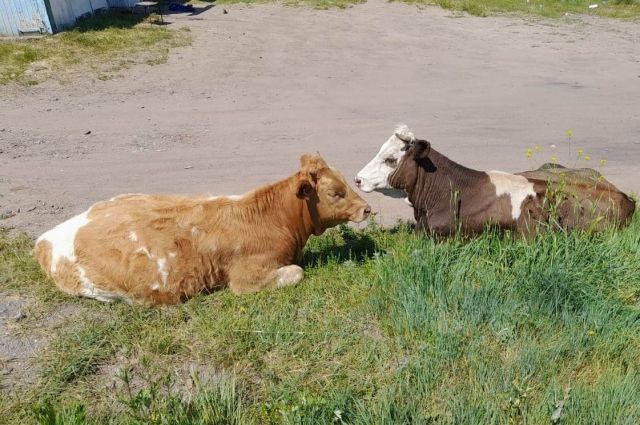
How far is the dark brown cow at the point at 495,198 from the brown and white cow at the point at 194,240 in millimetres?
901

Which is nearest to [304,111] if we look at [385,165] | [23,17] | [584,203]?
[385,165]

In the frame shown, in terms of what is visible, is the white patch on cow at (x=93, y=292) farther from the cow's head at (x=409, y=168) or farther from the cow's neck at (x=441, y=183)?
the cow's neck at (x=441, y=183)

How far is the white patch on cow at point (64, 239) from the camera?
547cm

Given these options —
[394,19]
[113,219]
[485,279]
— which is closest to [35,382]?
[113,219]

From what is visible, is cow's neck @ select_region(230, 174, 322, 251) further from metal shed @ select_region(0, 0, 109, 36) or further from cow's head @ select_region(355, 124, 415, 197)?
metal shed @ select_region(0, 0, 109, 36)

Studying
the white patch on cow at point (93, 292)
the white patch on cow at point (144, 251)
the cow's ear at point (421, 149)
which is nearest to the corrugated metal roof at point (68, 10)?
the white patch on cow at point (93, 292)

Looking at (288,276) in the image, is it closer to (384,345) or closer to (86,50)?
(384,345)

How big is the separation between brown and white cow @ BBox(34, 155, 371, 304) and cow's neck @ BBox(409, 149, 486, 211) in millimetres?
882

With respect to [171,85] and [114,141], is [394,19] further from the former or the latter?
[114,141]

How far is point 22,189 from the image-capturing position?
8320 millimetres

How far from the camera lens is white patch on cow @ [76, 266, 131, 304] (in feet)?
17.5

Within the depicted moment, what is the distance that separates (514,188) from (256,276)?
2934mm

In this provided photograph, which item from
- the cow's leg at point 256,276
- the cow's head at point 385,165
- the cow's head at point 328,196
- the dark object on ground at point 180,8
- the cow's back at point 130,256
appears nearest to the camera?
the cow's back at point 130,256

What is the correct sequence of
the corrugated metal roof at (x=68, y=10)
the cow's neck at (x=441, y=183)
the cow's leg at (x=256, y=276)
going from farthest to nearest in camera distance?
the corrugated metal roof at (x=68, y=10), the cow's neck at (x=441, y=183), the cow's leg at (x=256, y=276)
